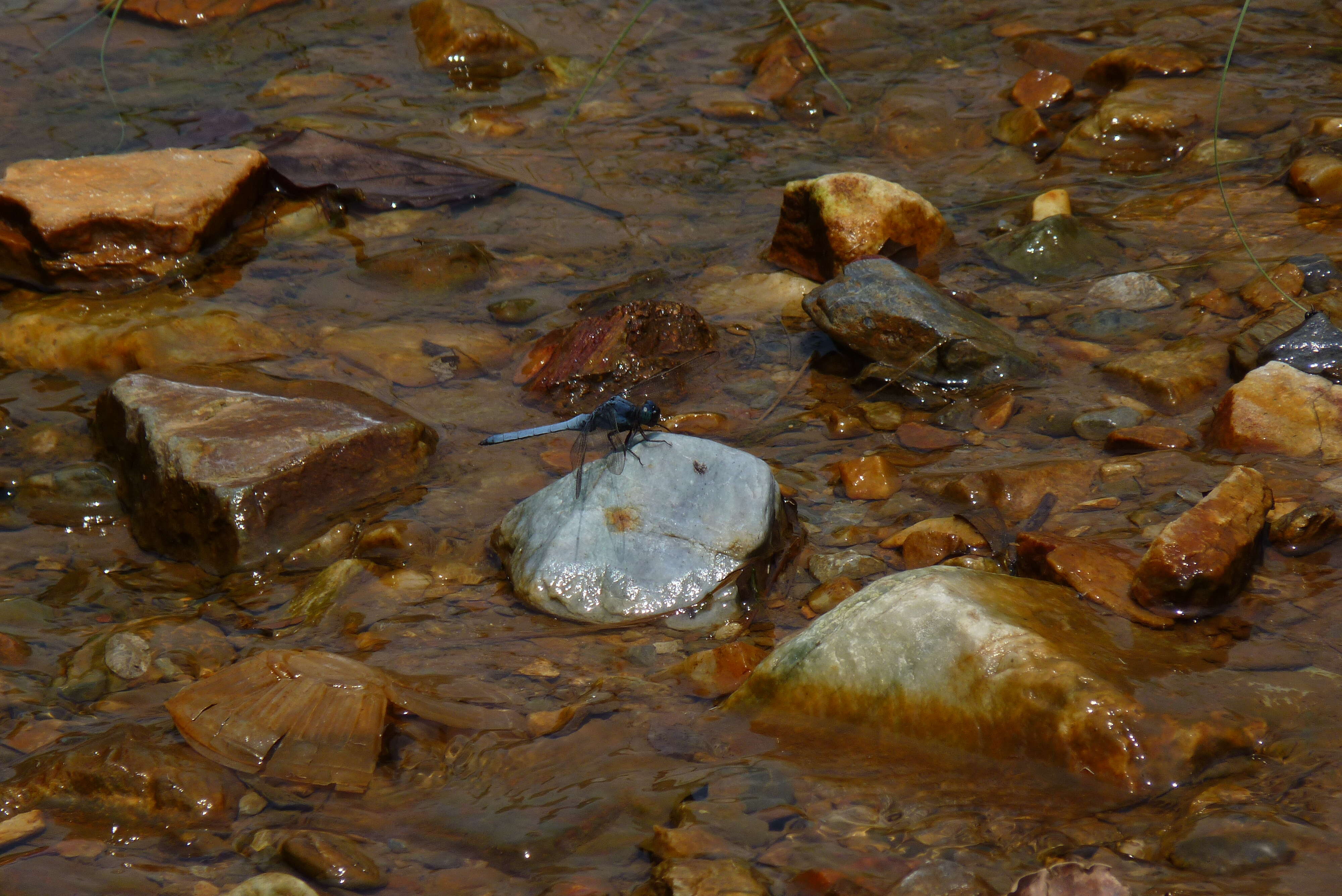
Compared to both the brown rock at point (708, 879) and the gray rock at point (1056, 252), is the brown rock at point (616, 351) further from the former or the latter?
the brown rock at point (708, 879)

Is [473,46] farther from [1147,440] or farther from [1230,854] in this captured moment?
[1230,854]

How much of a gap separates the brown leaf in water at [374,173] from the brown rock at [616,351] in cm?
161

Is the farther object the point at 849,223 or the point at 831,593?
the point at 849,223

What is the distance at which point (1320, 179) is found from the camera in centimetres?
471

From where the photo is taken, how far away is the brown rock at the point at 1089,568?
2.67 m

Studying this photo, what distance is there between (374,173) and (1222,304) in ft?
13.1

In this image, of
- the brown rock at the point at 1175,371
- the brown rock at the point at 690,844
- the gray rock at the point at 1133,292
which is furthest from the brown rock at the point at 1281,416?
the brown rock at the point at 690,844

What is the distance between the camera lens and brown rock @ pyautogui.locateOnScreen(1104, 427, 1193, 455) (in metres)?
3.41

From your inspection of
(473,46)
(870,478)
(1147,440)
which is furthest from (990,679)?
(473,46)

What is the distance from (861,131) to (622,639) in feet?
13.5

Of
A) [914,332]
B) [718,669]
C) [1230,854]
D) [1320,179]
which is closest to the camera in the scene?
[1230,854]

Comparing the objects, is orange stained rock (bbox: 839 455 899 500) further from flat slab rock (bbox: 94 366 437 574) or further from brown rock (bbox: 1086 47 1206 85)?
brown rock (bbox: 1086 47 1206 85)

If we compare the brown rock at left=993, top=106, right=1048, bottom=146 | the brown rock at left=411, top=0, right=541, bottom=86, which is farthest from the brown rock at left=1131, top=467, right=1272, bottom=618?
the brown rock at left=411, top=0, right=541, bottom=86

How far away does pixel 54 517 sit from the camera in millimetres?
3545
